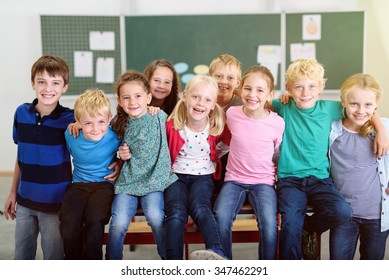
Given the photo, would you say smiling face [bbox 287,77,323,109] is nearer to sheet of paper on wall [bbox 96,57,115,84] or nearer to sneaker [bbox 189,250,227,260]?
sneaker [bbox 189,250,227,260]

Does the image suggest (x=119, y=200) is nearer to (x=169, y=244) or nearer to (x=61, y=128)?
(x=169, y=244)

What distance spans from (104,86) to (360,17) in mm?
2607

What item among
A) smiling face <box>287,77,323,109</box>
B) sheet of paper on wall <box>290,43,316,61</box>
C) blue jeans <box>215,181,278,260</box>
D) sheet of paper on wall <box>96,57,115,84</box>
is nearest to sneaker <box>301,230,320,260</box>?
blue jeans <box>215,181,278,260</box>

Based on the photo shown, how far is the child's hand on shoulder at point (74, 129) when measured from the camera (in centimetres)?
188

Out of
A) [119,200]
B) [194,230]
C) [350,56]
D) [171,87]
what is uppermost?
[350,56]

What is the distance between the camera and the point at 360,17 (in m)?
4.22

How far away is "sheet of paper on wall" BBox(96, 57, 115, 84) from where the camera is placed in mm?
4363

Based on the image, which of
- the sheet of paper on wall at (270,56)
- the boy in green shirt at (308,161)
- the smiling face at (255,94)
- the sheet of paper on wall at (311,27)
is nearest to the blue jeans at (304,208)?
the boy in green shirt at (308,161)

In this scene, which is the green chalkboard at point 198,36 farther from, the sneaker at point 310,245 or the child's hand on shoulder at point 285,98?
the sneaker at point 310,245

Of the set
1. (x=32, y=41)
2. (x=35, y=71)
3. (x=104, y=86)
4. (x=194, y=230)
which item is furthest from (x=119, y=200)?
(x=32, y=41)

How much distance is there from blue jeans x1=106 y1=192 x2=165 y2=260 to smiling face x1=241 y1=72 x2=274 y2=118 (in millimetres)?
592

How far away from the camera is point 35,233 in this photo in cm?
202

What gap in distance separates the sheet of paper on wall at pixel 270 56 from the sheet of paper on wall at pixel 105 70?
146 centimetres

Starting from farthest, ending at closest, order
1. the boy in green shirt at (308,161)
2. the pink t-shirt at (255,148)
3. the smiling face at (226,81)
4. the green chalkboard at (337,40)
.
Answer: the green chalkboard at (337,40), the smiling face at (226,81), the pink t-shirt at (255,148), the boy in green shirt at (308,161)
